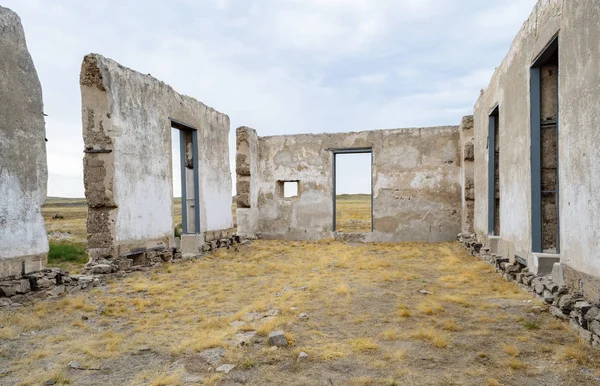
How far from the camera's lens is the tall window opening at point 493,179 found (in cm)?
857

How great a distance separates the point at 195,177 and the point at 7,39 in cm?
527

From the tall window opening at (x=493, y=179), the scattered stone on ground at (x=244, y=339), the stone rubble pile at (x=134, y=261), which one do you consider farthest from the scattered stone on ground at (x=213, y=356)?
the tall window opening at (x=493, y=179)

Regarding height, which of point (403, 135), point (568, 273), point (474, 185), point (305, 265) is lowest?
point (305, 265)

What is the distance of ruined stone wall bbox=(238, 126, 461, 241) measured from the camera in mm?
12172

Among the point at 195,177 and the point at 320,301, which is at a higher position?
the point at 195,177

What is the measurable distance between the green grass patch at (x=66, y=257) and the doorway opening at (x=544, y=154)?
29.0 feet

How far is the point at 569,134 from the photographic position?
168 inches

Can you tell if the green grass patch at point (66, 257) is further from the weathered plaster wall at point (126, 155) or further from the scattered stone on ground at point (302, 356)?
the scattered stone on ground at point (302, 356)

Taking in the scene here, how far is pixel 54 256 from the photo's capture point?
9719mm

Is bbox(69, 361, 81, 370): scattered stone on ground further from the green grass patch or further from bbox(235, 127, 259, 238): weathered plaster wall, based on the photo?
bbox(235, 127, 259, 238): weathered plaster wall

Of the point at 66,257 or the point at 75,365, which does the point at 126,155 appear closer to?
the point at 66,257

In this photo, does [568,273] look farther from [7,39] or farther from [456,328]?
[7,39]

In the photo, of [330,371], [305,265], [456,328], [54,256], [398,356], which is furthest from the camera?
[54,256]

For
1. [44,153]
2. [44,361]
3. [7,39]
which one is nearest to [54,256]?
[44,153]
